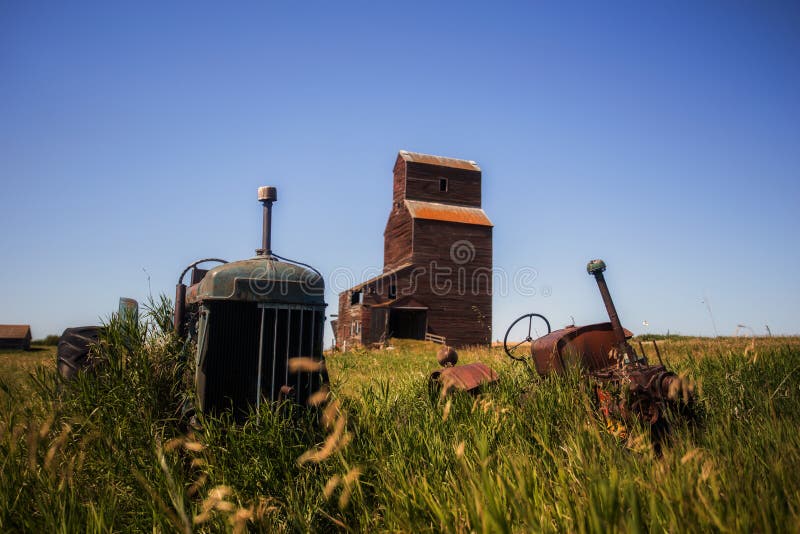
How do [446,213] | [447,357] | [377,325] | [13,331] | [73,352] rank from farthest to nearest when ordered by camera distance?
[13,331], [446,213], [377,325], [447,357], [73,352]

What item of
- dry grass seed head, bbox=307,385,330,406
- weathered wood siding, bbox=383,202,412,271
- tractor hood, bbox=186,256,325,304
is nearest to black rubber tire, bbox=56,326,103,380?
tractor hood, bbox=186,256,325,304

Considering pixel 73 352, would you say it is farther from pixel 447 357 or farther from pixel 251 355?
pixel 447 357

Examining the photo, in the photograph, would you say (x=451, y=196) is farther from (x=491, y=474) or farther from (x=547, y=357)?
(x=491, y=474)

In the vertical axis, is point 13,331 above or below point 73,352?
below

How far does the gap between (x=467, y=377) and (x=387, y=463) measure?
251 cm

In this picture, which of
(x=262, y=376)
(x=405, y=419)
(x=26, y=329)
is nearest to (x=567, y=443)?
(x=405, y=419)

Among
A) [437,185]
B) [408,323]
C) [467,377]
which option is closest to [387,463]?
[467,377]

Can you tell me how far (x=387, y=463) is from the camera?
3.42 m

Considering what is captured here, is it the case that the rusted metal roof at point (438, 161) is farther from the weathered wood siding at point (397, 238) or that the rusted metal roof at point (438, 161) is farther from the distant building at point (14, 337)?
the distant building at point (14, 337)

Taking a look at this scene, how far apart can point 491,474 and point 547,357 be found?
2963 millimetres

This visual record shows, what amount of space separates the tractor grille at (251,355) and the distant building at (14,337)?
49462mm

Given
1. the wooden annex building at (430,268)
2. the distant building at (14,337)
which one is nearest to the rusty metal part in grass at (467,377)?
the wooden annex building at (430,268)

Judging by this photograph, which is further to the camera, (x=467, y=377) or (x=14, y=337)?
(x=14, y=337)

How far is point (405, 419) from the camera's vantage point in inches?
166
